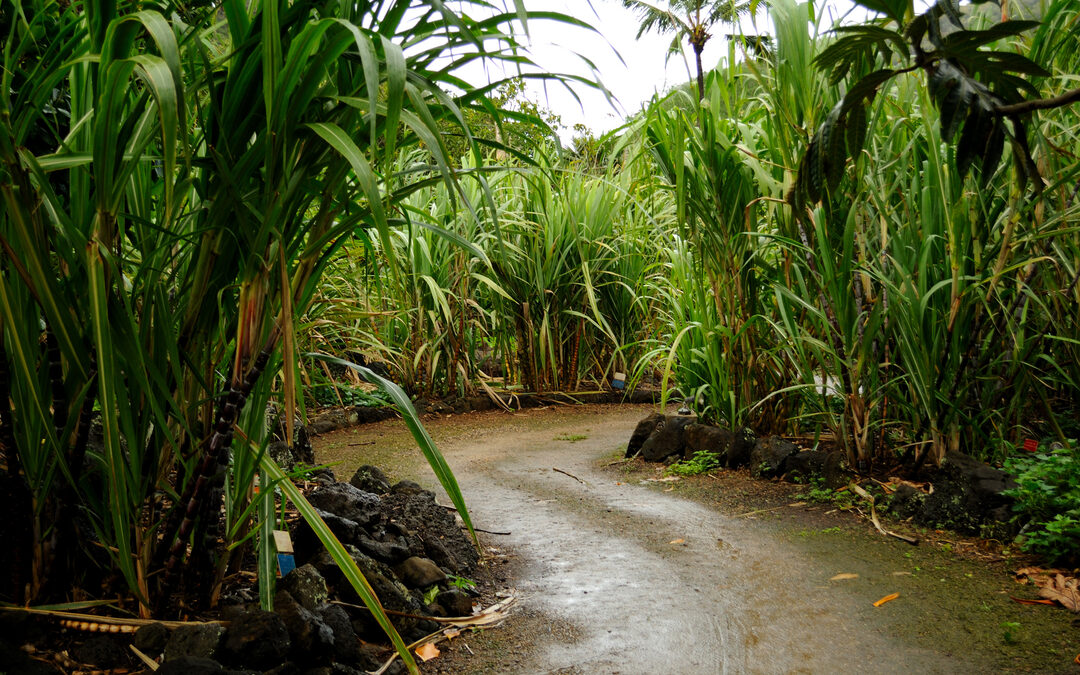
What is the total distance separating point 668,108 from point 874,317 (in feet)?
4.41

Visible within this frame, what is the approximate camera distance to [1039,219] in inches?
89.8

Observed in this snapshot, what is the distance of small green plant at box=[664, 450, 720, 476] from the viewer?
10.4ft

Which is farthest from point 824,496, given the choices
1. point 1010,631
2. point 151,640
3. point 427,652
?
point 151,640

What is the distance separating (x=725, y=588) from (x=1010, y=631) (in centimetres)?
61

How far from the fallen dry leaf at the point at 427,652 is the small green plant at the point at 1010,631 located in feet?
3.75

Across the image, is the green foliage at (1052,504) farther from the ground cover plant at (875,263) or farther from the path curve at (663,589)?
the path curve at (663,589)

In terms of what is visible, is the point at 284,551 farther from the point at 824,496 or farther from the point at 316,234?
the point at 824,496

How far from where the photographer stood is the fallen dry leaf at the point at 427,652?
62.9 inches

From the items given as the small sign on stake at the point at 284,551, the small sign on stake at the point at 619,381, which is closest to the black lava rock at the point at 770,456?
the small sign on stake at the point at 284,551

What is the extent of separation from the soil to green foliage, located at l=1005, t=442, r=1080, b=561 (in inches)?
4.3

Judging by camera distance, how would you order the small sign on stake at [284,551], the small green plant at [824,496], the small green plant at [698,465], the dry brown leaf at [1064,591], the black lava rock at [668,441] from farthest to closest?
the black lava rock at [668,441] < the small green plant at [698,465] < the small green plant at [824,496] < the dry brown leaf at [1064,591] < the small sign on stake at [284,551]

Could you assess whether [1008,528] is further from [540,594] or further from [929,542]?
[540,594]

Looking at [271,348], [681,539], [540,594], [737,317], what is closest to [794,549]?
[681,539]

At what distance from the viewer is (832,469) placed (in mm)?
2752
